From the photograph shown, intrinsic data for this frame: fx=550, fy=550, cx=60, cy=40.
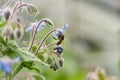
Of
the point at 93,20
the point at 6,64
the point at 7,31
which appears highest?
the point at 93,20

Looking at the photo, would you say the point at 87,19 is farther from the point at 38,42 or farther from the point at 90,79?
the point at 38,42

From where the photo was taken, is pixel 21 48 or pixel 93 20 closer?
pixel 21 48

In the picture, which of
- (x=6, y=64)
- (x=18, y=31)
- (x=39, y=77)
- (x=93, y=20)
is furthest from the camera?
(x=93, y=20)

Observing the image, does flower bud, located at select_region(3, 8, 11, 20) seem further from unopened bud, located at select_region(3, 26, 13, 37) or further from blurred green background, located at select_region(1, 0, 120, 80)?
blurred green background, located at select_region(1, 0, 120, 80)

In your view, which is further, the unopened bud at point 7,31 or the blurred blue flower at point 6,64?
the unopened bud at point 7,31

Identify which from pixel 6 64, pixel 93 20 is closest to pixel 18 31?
pixel 6 64

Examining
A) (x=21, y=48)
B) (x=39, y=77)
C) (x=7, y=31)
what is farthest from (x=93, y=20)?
(x=7, y=31)

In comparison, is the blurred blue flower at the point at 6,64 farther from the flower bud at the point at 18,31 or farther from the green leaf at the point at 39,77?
the green leaf at the point at 39,77

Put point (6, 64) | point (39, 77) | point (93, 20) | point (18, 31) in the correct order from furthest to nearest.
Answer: point (93, 20) < point (39, 77) < point (18, 31) < point (6, 64)

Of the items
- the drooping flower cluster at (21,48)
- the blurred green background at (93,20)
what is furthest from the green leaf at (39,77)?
the blurred green background at (93,20)

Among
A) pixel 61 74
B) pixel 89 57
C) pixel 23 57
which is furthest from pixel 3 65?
pixel 89 57

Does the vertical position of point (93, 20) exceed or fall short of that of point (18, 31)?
it exceeds it

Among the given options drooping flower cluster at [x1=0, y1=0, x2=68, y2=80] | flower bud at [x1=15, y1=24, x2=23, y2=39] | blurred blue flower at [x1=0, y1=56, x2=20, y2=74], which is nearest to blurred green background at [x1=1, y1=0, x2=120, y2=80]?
drooping flower cluster at [x1=0, y1=0, x2=68, y2=80]

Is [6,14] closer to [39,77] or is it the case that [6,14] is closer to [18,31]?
[18,31]
